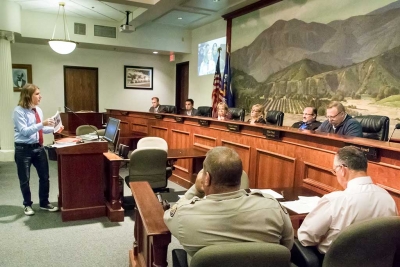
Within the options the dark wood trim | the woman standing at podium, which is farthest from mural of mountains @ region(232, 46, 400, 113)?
the woman standing at podium

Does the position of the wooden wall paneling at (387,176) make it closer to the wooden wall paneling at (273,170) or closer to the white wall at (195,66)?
the wooden wall paneling at (273,170)

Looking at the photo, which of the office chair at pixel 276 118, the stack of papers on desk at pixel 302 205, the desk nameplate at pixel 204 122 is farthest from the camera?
the office chair at pixel 276 118

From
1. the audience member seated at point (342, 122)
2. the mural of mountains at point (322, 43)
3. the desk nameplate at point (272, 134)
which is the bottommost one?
the desk nameplate at point (272, 134)

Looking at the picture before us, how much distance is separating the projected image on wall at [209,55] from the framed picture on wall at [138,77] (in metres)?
1.89

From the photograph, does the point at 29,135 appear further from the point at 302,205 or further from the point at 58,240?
the point at 302,205

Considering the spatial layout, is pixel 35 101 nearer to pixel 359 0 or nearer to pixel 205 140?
pixel 205 140

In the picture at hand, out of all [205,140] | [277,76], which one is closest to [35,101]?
[205,140]

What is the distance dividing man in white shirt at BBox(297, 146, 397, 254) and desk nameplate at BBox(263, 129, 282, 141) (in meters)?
1.37

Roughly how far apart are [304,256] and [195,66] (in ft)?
25.5

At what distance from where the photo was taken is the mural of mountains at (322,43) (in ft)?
13.6

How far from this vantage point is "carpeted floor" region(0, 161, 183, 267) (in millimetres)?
2568

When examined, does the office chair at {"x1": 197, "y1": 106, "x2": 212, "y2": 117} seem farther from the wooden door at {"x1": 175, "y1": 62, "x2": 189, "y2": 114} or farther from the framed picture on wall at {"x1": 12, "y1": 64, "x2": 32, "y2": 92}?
the framed picture on wall at {"x1": 12, "y1": 64, "x2": 32, "y2": 92}

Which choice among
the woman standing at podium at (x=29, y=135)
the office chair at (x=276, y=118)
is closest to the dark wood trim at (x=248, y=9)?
the office chair at (x=276, y=118)

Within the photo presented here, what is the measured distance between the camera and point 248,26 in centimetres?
661
